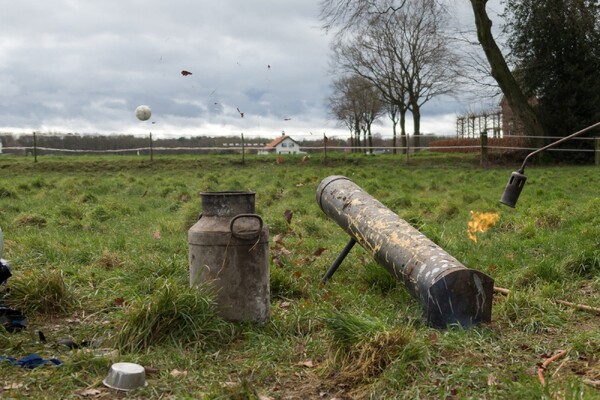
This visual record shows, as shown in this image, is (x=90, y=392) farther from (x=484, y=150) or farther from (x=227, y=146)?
(x=227, y=146)

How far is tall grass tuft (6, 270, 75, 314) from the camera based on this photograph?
15.7ft

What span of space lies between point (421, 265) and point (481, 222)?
187 inches

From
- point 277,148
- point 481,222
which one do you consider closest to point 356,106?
point 277,148

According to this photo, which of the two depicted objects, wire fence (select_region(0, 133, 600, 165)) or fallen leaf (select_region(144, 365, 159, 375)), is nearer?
fallen leaf (select_region(144, 365, 159, 375))

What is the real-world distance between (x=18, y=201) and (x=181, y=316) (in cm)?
913

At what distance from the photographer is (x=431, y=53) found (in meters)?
38.5

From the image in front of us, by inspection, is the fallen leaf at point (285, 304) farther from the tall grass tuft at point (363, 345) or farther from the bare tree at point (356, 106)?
the bare tree at point (356, 106)

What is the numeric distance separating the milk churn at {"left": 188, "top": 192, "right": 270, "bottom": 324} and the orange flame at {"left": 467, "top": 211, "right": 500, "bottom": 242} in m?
4.04

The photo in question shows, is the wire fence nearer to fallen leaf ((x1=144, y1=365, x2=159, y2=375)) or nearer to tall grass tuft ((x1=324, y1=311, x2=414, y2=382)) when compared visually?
tall grass tuft ((x1=324, y1=311, x2=414, y2=382))

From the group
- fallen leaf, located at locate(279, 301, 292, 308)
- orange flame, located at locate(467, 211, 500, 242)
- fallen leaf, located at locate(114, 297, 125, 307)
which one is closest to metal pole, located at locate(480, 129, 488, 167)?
orange flame, located at locate(467, 211, 500, 242)

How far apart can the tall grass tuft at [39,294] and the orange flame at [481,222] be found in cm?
487

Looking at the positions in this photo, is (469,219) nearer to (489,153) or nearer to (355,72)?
(489,153)

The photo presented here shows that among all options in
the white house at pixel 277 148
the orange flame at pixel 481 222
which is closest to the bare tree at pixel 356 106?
the white house at pixel 277 148

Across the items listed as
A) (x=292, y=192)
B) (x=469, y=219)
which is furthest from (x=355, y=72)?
(x=469, y=219)
